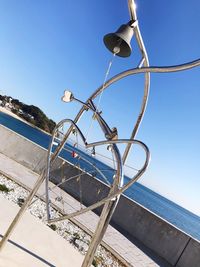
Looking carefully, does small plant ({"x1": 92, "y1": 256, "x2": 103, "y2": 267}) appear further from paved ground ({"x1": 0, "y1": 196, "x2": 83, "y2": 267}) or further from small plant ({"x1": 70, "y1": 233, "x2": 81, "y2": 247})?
small plant ({"x1": 70, "y1": 233, "x2": 81, "y2": 247})

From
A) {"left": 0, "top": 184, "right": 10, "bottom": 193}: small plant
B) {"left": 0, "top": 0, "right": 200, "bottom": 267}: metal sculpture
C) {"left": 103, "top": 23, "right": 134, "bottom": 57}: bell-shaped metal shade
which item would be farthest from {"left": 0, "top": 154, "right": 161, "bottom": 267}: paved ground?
{"left": 103, "top": 23, "right": 134, "bottom": 57}: bell-shaped metal shade

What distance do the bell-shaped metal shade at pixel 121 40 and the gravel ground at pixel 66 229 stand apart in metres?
3.99

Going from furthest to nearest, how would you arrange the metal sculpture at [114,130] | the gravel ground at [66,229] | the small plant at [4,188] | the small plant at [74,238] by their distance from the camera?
1. the small plant at [4,188]
2. the small plant at [74,238]
3. the gravel ground at [66,229]
4. the metal sculpture at [114,130]

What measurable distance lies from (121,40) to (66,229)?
6.66 meters

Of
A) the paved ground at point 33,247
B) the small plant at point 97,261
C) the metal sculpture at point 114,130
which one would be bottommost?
the paved ground at point 33,247

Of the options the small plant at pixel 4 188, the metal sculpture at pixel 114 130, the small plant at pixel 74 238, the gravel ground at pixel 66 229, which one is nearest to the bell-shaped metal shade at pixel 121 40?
the metal sculpture at pixel 114 130

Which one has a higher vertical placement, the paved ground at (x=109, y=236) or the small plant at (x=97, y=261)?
the paved ground at (x=109, y=236)

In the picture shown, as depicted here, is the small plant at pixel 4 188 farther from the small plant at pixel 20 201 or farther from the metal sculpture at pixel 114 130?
the metal sculpture at pixel 114 130

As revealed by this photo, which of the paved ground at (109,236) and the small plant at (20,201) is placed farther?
the small plant at (20,201)

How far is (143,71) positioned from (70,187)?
10.5 metres

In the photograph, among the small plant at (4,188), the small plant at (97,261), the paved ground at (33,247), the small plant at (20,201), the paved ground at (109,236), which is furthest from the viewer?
the small plant at (4,188)

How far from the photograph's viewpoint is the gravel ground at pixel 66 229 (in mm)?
9337

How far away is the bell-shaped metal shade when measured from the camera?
5676 mm

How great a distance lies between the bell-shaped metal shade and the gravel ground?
3.99 m
